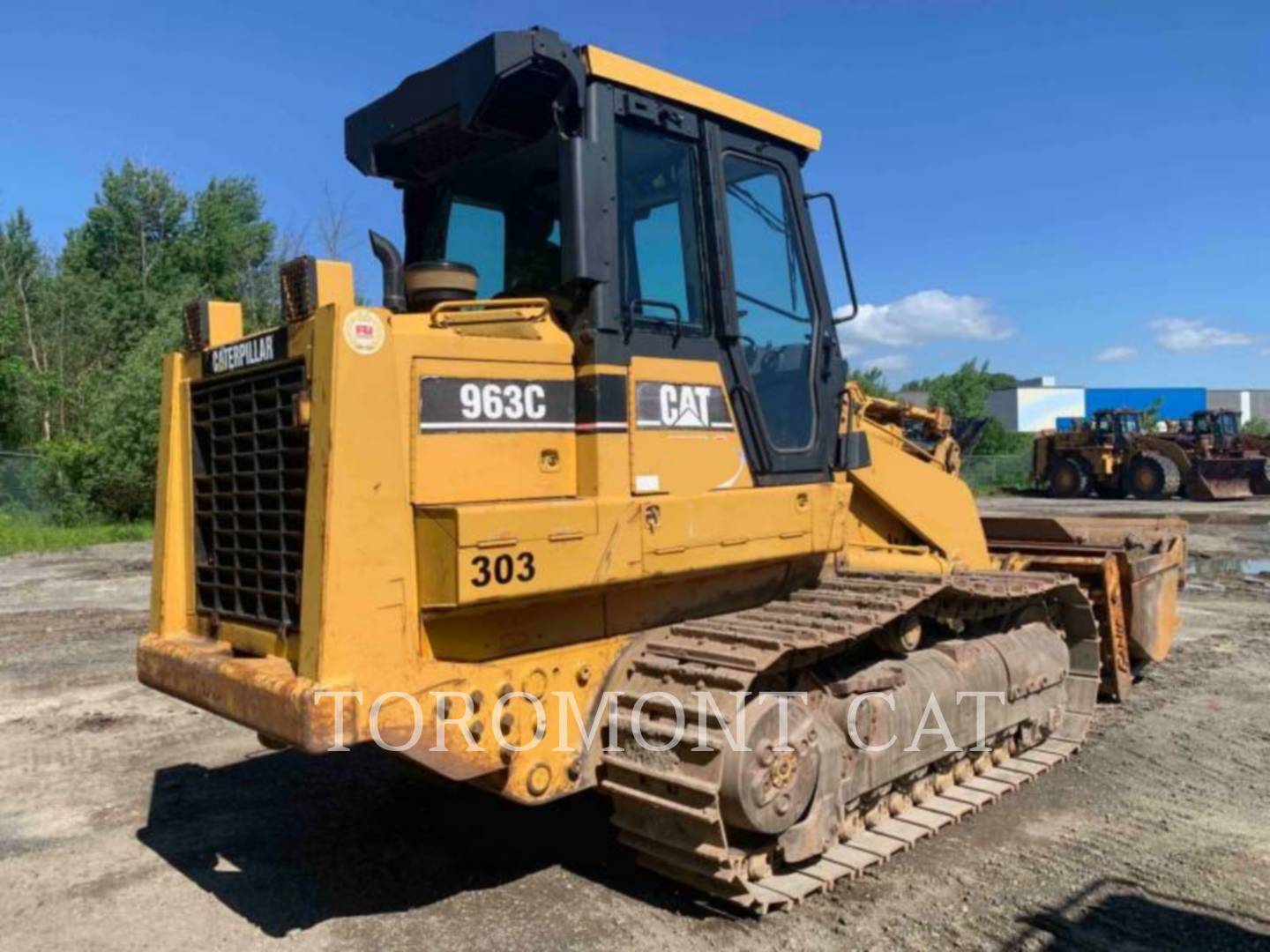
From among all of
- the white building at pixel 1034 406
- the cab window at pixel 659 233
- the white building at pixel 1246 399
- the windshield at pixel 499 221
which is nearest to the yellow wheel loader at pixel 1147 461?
the cab window at pixel 659 233

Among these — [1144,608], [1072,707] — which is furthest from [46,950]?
[1144,608]

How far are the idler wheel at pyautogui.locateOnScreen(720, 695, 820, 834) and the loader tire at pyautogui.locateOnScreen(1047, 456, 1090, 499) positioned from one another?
28.2m

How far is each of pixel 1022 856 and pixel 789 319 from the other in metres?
2.68

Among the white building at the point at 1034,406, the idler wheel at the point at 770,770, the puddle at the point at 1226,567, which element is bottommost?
the puddle at the point at 1226,567

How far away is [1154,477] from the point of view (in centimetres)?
2859

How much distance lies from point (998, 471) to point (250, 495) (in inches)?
A: 1429

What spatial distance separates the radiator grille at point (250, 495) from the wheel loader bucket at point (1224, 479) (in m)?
28.8

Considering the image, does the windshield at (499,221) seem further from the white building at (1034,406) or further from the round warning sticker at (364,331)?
the white building at (1034,406)

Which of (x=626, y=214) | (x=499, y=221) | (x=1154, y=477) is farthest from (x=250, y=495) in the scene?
(x=1154, y=477)

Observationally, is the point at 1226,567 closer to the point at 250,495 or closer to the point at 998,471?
the point at 250,495

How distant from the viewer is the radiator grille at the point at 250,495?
389cm

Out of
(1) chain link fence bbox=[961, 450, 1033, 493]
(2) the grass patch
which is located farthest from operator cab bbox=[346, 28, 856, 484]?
(1) chain link fence bbox=[961, 450, 1033, 493]

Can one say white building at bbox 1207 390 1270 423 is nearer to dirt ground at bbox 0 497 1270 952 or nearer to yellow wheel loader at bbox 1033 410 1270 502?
yellow wheel loader at bbox 1033 410 1270 502

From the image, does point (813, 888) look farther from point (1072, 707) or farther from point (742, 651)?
point (1072, 707)
